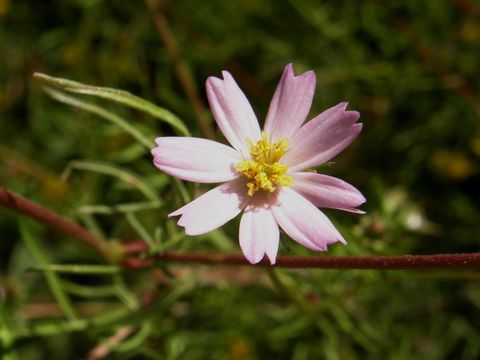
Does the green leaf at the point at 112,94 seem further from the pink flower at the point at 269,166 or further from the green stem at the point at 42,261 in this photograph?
the green stem at the point at 42,261

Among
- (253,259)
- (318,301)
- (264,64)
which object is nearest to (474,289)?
(318,301)

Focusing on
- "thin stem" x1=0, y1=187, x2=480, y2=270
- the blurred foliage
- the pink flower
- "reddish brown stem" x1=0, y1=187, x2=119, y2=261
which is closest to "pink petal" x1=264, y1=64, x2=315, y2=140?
the pink flower

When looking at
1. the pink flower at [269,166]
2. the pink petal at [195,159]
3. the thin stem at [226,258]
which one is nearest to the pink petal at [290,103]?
the pink flower at [269,166]

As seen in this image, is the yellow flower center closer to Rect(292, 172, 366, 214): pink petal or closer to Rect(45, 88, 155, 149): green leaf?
Rect(292, 172, 366, 214): pink petal

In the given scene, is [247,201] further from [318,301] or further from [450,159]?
[450,159]

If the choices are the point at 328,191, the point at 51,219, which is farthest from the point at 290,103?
the point at 51,219

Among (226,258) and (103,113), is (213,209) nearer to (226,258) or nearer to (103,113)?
(226,258)
